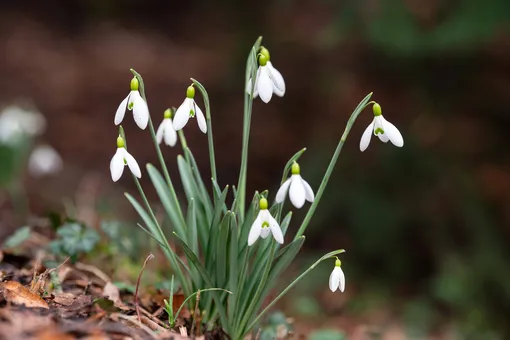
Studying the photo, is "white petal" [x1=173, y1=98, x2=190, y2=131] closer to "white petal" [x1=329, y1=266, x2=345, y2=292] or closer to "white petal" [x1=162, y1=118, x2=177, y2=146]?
"white petal" [x1=162, y1=118, x2=177, y2=146]

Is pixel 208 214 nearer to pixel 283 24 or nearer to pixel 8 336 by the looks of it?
pixel 8 336

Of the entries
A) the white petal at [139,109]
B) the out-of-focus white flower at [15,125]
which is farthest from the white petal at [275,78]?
the out-of-focus white flower at [15,125]

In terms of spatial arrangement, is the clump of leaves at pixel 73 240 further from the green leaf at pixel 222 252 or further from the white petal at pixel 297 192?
the white petal at pixel 297 192

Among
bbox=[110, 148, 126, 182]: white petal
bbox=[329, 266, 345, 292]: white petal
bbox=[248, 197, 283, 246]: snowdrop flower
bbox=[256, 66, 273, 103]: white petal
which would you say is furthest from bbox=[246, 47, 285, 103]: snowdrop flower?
bbox=[329, 266, 345, 292]: white petal

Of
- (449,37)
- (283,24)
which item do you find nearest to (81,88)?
(283,24)

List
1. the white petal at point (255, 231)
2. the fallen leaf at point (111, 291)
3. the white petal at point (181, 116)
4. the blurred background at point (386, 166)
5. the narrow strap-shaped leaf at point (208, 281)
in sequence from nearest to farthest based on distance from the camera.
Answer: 1. the white petal at point (255, 231)
2. the white petal at point (181, 116)
3. the narrow strap-shaped leaf at point (208, 281)
4. the fallen leaf at point (111, 291)
5. the blurred background at point (386, 166)
